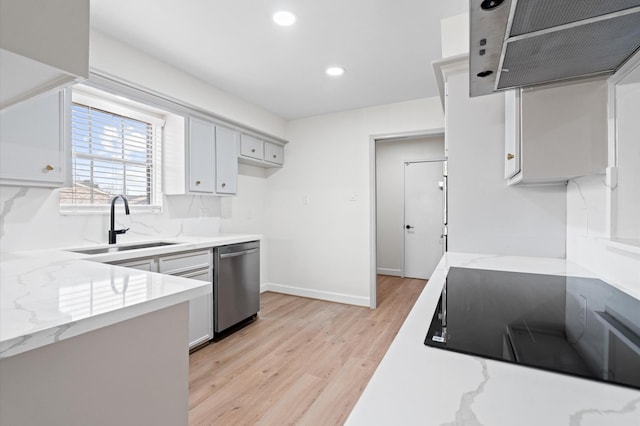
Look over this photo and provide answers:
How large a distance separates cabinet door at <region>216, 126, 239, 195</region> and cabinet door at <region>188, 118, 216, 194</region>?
68mm

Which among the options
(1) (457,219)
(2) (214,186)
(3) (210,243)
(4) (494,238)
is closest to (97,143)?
(2) (214,186)

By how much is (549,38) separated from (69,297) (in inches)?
64.8

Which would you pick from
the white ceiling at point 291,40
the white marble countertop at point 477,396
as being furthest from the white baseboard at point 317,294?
the white marble countertop at point 477,396

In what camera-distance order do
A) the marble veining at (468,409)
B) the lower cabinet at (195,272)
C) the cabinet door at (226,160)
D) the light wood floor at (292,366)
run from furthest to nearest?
1. the cabinet door at (226,160)
2. the lower cabinet at (195,272)
3. the light wood floor at (292,366)
4. the marble veining at (468,409)

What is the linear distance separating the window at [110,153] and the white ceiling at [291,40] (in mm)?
559

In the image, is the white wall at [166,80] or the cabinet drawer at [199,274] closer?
the white wall at [166,80]

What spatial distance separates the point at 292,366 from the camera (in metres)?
2.29

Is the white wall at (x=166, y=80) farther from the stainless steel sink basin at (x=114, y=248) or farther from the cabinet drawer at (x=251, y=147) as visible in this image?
the stainless steel sink basin at (x=114, y=248)

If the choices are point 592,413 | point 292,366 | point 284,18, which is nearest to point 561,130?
point 592,413

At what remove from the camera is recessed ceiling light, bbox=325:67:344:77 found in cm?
273

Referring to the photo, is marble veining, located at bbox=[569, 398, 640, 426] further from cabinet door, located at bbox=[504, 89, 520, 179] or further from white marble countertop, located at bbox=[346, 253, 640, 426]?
cabinet door, located at bbox=[504, 89, 520, 179]

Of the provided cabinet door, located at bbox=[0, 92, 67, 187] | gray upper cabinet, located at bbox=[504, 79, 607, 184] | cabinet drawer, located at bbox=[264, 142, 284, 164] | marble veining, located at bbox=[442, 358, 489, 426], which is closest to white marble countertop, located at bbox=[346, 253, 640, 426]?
marble veining, located at bbox=[442, 358, 489, 426]

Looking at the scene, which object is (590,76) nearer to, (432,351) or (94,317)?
(432,351)

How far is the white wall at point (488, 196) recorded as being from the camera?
1676mm
